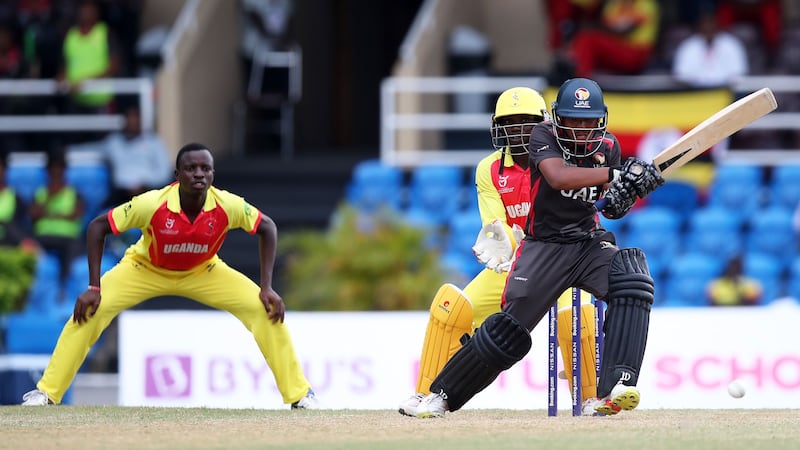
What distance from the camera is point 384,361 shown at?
1215 cm

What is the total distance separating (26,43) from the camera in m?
17.0

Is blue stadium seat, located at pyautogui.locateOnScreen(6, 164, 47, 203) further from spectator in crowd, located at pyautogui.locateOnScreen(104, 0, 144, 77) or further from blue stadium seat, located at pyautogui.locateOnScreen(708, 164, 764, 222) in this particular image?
blue stadium seat, located at pyautogui.locateOnScreen(708, 164, 764, 222)

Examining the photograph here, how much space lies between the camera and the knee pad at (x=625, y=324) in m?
7.45

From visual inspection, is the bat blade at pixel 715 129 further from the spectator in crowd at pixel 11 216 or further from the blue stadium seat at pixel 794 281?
the spectator in crowd at pixel 11 216

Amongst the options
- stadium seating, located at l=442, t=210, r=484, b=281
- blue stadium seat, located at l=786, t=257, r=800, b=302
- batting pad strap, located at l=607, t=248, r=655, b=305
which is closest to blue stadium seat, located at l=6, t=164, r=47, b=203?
stadium seating, located at l=442, t=210, r=484, b=281

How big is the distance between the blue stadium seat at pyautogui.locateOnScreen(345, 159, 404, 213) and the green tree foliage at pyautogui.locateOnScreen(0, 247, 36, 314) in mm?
3150

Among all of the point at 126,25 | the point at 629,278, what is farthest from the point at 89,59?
the point at 629,278

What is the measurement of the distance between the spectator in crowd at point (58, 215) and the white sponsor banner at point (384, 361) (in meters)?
2.57

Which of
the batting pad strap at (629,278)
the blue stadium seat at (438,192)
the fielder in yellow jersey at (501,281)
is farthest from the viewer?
the blue stadium seat at (438,192)

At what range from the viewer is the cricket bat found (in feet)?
25.1

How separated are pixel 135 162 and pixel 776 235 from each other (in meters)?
6.35

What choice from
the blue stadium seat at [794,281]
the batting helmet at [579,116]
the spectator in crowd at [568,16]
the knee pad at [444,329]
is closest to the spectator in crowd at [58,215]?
the spectator in crowd at [568,16]

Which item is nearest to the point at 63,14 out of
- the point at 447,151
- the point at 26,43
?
the point at 26,43

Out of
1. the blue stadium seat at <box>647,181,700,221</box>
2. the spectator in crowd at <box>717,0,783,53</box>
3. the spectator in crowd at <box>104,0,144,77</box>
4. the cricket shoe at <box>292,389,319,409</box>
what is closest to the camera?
the cricket shoe at <box>292,389,319,409</box>
